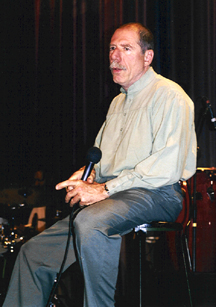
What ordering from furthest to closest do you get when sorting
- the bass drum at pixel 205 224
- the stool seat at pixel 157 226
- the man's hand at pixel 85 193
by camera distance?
the bass drum at pixel 205 224 < the stool seat at pixel 157 226 < the man's hand at pixel 85 193

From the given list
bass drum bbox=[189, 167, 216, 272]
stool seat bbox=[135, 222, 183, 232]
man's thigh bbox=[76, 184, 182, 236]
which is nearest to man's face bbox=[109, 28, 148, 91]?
man's thigh bbox=[76, 184, 182, 236]

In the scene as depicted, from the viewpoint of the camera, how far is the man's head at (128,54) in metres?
1.92

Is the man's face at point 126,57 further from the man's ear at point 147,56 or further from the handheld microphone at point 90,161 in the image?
the handheld microphone at point 90,161

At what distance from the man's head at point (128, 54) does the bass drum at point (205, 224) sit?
1500mm

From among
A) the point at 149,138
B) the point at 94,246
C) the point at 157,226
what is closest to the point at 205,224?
the point at 157,226

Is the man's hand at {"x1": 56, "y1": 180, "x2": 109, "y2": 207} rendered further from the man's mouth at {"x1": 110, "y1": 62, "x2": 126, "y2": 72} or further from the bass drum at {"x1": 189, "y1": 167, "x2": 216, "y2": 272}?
the bass drum at {"x1": 189, "y1": 167, "x2": 216, "y2": 272}

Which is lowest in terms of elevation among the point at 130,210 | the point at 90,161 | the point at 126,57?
the point at 130,210

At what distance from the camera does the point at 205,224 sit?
318 cm

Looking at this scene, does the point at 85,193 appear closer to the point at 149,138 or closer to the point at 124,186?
the point at 124,186

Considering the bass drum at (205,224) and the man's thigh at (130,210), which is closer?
the man's thigh at (130,210)

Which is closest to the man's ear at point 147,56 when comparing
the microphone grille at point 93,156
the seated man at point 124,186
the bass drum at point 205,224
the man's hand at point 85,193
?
the seated man at point 124,186

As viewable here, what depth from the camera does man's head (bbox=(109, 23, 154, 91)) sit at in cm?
192

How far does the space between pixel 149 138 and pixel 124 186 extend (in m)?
0.30

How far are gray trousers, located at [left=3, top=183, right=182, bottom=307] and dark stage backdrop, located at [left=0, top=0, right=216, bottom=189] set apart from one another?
1.95 metres
